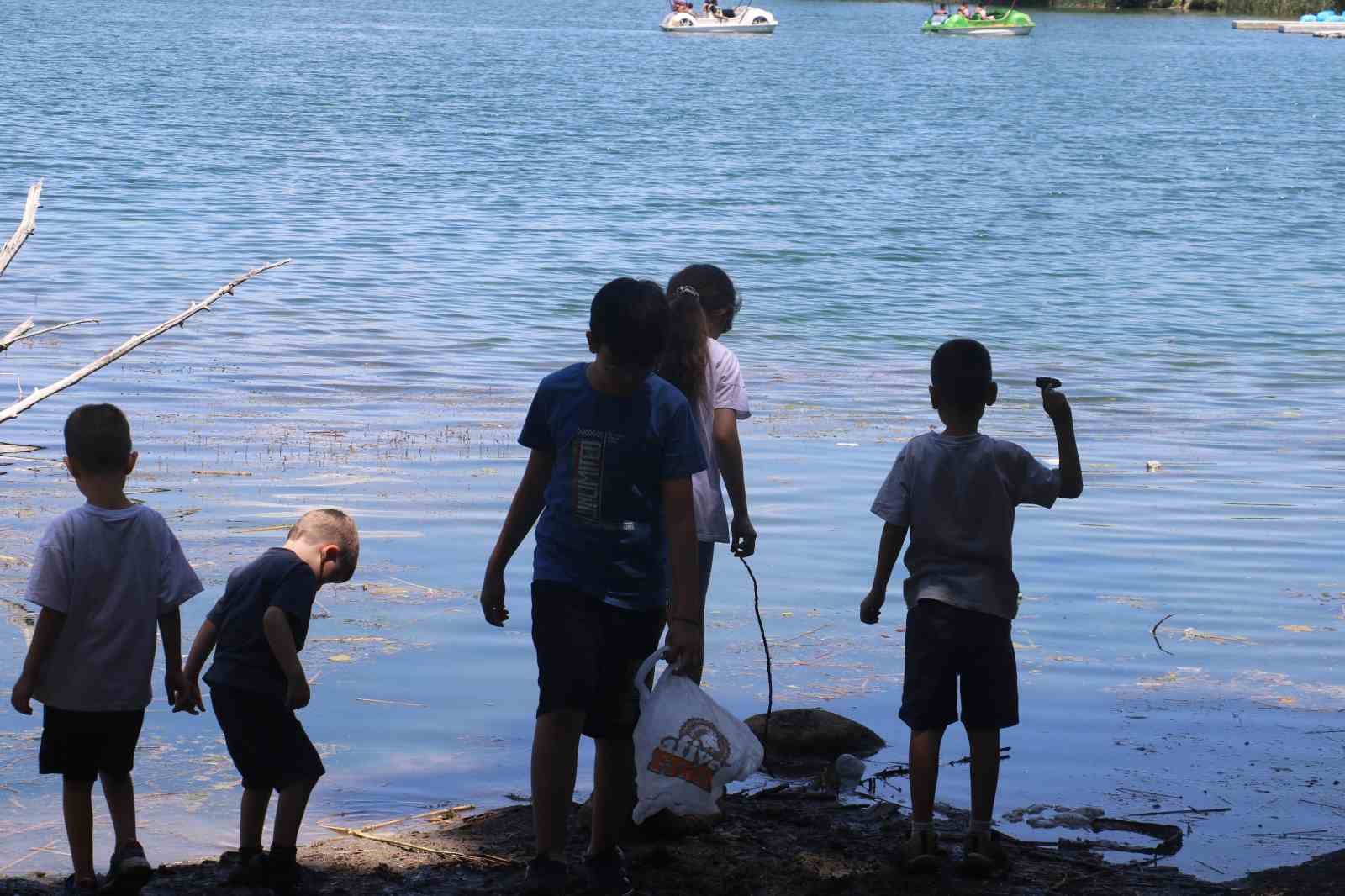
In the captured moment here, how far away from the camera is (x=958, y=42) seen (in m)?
84.2

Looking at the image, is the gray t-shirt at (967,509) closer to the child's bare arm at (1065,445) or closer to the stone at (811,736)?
the child's bare arm at (1065,445)

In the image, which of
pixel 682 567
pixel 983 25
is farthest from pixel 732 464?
pixel 983 25

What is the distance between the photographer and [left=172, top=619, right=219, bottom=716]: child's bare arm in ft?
12.8

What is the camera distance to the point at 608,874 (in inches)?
158

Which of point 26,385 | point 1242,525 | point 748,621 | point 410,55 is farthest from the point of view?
point 410,55

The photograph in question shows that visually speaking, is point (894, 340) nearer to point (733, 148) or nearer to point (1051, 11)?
point (733, 148)

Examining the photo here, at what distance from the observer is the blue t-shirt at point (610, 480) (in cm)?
401

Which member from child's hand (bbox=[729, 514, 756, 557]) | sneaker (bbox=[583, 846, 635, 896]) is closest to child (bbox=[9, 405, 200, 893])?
sneaker (bbox=[583, 846, 635, 896])

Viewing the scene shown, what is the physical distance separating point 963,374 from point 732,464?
0.70 meters

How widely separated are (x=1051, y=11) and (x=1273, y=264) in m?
91.6

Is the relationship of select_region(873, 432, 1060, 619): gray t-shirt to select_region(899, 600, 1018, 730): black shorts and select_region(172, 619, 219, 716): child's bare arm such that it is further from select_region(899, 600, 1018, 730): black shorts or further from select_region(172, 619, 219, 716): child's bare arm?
select_region(172, 619, 219, 716): child's bare arm

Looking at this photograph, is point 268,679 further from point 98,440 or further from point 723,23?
point 723,23

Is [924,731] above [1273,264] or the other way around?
the other way around

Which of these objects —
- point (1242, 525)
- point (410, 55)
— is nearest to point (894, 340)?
point (1242, 525)
